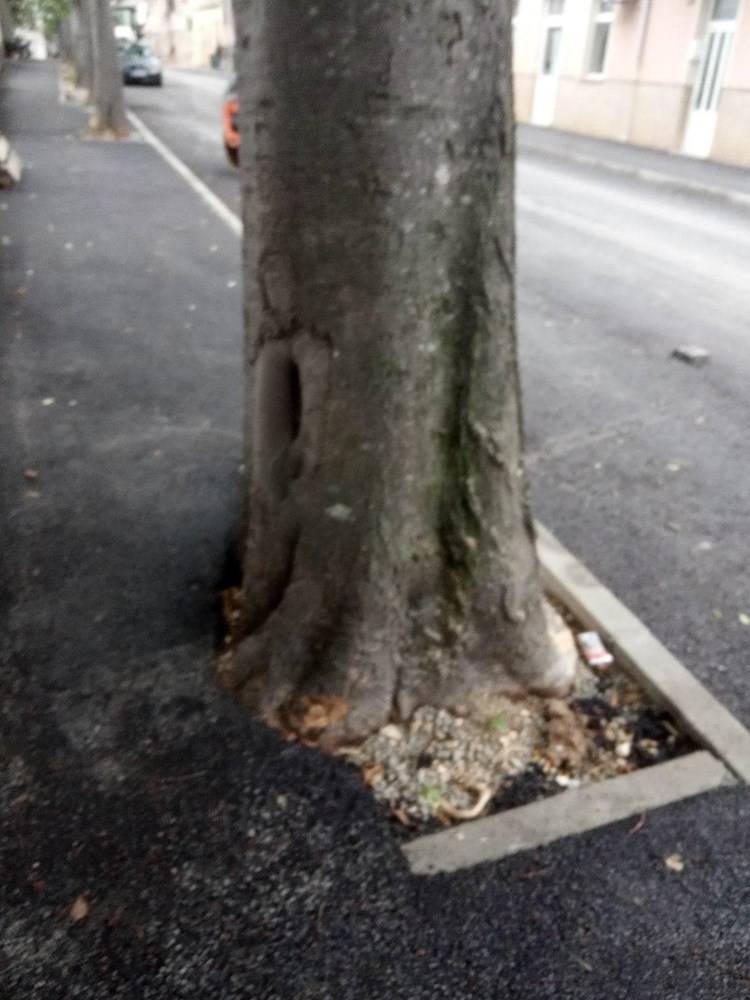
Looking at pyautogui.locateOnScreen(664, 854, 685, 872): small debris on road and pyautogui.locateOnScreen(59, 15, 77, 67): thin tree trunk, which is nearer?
pyautogui.locateOnScreen(664, 854, 685, 872): small debris on road

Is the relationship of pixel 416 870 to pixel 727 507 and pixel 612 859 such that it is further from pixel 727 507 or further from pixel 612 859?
pixel 727 507

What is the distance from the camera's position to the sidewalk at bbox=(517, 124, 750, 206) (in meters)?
15.4

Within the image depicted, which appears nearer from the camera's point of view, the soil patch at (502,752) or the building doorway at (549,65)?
the soil patch at (502,752)

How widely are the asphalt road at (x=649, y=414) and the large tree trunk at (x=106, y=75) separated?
6217mm

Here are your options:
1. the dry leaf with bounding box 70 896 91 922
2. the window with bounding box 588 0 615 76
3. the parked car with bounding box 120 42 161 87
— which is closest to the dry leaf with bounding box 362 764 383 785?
the dry leaf with bounding box 70 896 91 922

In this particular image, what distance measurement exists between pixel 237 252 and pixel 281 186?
7.42 m

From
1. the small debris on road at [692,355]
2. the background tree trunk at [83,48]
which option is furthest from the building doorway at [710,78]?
the small debris on road at [692,355]

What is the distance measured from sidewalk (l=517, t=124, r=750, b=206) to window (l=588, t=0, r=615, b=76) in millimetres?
1872

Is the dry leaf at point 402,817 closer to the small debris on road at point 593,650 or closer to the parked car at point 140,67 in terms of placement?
the small debris on road at point 593,650

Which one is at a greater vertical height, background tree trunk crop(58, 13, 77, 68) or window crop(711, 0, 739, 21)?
window crop(711, 0, 739, 21)

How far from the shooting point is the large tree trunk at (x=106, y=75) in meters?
16.5

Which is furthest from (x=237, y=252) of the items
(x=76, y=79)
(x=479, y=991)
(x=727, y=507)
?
(x=76, y=79)

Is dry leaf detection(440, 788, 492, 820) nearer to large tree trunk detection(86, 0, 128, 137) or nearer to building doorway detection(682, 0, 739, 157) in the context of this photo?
large tree trunk detection(86, 0, 128, 137)

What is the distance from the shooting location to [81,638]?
11.2ft
